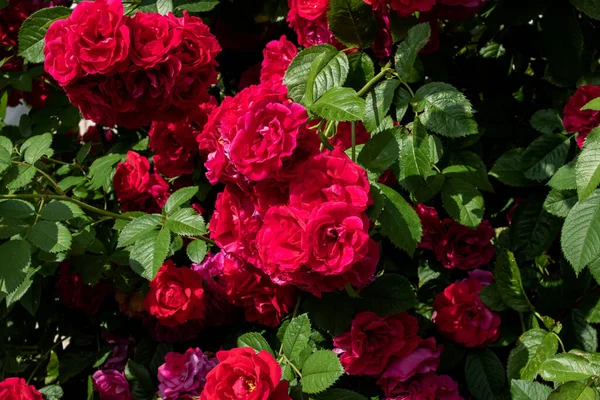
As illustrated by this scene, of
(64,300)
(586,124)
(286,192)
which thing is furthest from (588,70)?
(64,300)

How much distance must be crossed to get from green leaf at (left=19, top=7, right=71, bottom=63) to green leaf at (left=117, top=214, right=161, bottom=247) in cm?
45

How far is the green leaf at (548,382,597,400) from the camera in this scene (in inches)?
43.9

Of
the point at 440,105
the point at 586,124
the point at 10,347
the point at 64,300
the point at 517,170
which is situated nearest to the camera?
the point at 440,105

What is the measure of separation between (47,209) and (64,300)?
493 millimetres

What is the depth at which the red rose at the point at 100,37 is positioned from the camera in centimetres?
130

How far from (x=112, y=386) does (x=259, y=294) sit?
478mm

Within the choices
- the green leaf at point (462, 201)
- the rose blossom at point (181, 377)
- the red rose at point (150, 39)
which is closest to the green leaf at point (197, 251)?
the rose blossom at point (181, 377)

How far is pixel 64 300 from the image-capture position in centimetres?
185

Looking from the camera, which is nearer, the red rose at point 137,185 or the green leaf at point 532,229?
the green leaf at point 532,229

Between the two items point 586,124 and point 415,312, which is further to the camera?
→ point 415,312

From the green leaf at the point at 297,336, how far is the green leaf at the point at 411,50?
0.50 meters

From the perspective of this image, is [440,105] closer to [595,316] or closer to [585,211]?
[585,211]

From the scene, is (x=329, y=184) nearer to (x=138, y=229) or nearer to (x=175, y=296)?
(x=138, y=229)

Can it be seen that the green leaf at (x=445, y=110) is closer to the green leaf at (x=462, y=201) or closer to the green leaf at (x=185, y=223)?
the green leaf at (x=462, y=201)
